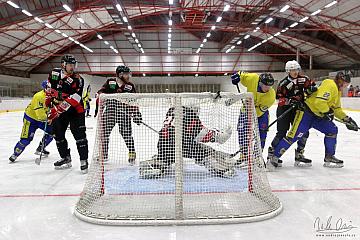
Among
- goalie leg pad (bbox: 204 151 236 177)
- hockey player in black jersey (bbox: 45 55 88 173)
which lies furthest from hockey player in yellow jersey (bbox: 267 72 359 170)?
hockey player in black jersey (bbox: 45 55 88 173)

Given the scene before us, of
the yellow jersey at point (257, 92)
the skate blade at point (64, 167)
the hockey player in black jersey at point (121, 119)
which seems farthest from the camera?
the skate blade at point (64, 167)

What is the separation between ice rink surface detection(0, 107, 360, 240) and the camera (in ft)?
7.09

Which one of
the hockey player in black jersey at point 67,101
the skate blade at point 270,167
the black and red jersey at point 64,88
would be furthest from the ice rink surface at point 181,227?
the black and red jersey at point 64,88

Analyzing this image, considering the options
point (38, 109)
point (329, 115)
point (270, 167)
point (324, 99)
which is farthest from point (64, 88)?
point (329, 115)

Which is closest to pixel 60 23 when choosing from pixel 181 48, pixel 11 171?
pixel 181 48

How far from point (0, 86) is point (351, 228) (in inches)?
779

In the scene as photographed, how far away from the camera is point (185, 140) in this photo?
268 centimetres

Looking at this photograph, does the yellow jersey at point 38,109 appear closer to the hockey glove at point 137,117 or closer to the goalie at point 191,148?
the hockey glove at point 137,117

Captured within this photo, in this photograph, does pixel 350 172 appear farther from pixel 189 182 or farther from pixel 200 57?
pixel 200 57

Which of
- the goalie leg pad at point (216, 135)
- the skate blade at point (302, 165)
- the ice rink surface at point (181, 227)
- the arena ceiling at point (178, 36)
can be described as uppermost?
the arena ceiling at point (178, 36)

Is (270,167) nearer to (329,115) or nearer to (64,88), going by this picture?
(329,115)

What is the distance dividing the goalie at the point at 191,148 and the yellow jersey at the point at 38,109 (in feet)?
5.48

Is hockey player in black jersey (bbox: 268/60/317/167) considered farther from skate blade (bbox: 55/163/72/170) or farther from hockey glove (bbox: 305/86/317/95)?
skate blade (bbox: 55/163/72/170)

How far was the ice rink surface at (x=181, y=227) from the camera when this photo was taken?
2161mm
